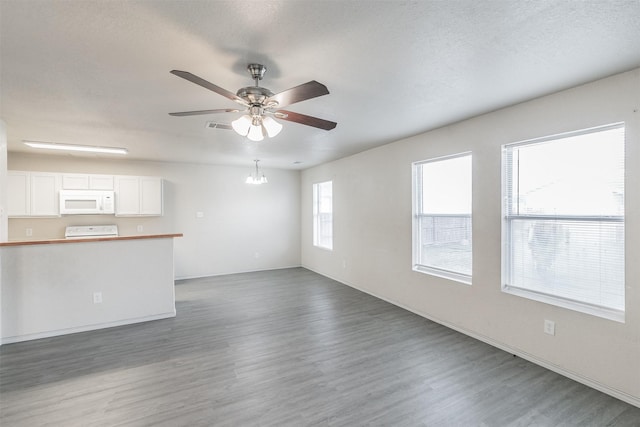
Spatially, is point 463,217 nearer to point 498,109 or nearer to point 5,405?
point 498,109

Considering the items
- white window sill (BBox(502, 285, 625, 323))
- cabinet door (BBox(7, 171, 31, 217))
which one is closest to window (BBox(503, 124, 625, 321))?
white window sill (BBox(502, 285, 625, 323))

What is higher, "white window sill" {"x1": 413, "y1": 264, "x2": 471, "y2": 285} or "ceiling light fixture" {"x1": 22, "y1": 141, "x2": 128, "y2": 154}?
"ceiling light fixture" {"x1": 22, "y1": 141, "x2": 128, "y2": 154}

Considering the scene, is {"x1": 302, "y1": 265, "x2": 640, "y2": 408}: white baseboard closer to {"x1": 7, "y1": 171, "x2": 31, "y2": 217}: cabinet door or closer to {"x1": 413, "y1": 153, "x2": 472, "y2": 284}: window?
{"x1": 413, "y1": 153, "x2": 472, "y2": 284}: window

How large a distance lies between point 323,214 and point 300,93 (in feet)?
15.9

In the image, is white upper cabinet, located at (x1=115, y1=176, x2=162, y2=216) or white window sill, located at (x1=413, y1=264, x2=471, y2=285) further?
white upper cabinet, located at (x1=115, y1=176, x2=162, y2=216)

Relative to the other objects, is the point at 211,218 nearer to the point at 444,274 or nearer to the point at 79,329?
the point at 79,329

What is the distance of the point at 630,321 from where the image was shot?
2.15 metres

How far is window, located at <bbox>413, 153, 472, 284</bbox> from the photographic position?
11.3 feet

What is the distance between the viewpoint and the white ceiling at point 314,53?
1506mm

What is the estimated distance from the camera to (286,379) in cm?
246

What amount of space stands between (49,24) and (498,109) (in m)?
3.64

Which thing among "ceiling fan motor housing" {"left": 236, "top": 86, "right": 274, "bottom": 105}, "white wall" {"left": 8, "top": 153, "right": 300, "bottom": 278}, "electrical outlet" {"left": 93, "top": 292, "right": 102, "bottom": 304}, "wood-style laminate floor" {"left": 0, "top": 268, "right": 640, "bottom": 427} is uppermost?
"ceiling fan motor housing" {"left": 236, "top": 86, "right": 274, "bottom": 105}

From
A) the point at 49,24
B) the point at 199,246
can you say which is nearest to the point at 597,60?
the point at 49,24

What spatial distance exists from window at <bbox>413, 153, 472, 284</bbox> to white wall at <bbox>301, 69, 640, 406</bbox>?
0.44 ft
